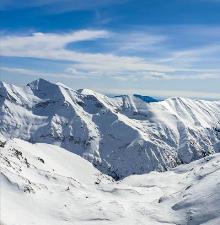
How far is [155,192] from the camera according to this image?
18350 cm

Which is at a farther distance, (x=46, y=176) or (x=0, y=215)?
(x=46, y=176)

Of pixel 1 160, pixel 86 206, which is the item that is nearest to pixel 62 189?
pixel 86 206

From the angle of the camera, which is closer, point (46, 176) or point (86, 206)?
point (86, 206)

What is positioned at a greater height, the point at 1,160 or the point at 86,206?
the point at 1,160

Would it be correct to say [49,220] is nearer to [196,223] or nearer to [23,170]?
[196,223]

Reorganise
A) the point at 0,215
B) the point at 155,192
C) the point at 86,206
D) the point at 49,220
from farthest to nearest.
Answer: the point at 155,192
the point at 86,206
the point at 49,220
the point at 0,215

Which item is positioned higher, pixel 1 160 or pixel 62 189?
pixel 1 160

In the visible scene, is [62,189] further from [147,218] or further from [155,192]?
[155,192]

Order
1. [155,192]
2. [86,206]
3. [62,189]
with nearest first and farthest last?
1. [86,206]
2. [62,189]
3. [155,192]

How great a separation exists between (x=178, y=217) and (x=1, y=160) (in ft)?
217

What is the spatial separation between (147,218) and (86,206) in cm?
1837

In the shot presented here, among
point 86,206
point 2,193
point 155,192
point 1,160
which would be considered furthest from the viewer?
point 155,192

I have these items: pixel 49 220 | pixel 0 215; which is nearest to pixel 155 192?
pixel 49 220

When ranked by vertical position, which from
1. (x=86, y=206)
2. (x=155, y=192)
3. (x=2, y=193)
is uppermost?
(x=2, y=193)
